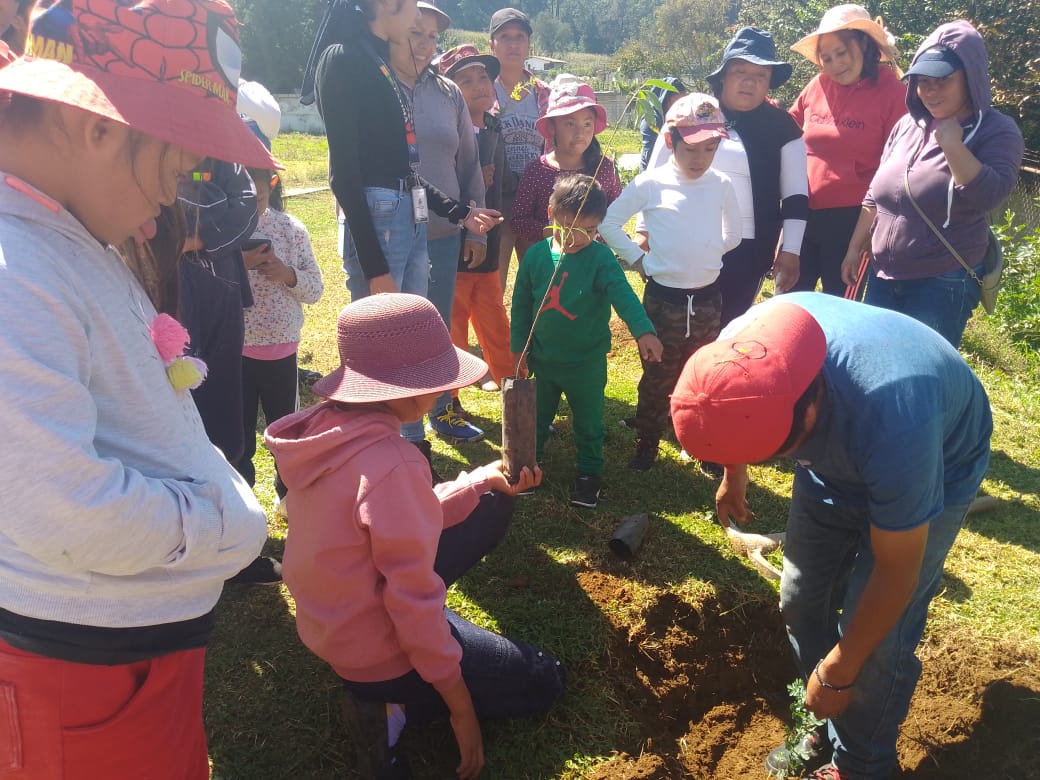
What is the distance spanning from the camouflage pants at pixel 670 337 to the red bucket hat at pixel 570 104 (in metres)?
1.20

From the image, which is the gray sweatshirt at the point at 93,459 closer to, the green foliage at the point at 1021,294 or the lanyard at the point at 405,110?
the lanyard at the point at 405,110

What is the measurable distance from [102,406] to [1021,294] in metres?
6.69

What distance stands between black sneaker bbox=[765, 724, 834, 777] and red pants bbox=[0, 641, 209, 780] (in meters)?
1.80

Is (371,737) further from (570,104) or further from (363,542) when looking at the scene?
(570,104)

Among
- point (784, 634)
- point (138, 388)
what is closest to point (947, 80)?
point (784, 634)

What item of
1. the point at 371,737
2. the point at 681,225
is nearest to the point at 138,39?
the point at 371,737

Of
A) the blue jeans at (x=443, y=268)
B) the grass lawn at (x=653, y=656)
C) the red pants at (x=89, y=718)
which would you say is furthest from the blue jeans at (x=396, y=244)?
the red pants at (x=89, y=718)

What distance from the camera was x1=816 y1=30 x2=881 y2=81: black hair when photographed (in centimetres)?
379

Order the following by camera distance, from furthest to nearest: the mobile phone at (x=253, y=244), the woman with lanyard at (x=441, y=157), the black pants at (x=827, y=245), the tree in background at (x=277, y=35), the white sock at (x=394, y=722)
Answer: the tree in background at (x=277, y=35)
the black pants at (x=827, y=245)
the woman with lanyard at (x=441, y=157)
the mobile phone at (x=253, y=244)
the white sock at (x=394, y=722)

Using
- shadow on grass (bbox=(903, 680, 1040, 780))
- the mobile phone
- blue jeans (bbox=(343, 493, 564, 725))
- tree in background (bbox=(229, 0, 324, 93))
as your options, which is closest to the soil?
shadow on grass (bbox=(903, 680, 1040, 780))

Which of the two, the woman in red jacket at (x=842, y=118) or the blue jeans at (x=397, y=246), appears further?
the woman in red jacket at (x=842, y=118)

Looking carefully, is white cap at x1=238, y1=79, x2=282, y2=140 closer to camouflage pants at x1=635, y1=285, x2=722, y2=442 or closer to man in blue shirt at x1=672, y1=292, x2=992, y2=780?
camouflage pants at x1=635, y1=285, x2=722, y2=442

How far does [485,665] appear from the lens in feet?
7.36

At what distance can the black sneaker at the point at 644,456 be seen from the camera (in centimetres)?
392
